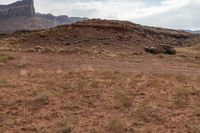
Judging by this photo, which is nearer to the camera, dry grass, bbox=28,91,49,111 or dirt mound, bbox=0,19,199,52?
dry grass, bbox=28,91,49,111

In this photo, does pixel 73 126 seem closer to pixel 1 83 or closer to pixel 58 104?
pixel 58 104

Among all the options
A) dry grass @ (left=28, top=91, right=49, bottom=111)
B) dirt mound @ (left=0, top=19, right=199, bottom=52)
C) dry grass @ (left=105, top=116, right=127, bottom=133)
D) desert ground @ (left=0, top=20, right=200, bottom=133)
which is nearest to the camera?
dry grass @ (left=105, top=116, right=127, bottom=133)

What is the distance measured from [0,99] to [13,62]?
12.6 m

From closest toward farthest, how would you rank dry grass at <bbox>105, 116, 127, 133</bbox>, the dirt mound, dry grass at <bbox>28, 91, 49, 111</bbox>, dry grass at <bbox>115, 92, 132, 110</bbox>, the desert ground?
dry grass at <bbox>105, 116, 127, 133</bbox> → the desert ground → dry grass at <bbox>115, 92, 132, 110</bbox> → dry grass at <bbox>28, 91, 49, 111</bbox> → the dirt mound

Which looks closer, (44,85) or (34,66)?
(44,85)

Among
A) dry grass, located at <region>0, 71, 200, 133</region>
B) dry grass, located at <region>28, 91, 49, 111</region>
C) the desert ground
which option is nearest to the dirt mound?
the desert ground

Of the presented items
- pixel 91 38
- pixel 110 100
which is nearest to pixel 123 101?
pixel 110 100

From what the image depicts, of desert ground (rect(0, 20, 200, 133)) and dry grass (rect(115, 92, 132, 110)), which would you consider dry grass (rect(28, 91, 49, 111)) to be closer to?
desert ground (rect(0, 20, 200, 133))

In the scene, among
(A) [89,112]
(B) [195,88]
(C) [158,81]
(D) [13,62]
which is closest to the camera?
(A) [89,112]

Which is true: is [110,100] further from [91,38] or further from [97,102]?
[91,38]

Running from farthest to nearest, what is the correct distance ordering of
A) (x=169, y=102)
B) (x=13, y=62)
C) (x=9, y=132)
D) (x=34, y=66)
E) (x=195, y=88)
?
(x=13, y=62), (x=34, y=66), (x=195, y=88), (x=169, y=102), (x=9, y=132)

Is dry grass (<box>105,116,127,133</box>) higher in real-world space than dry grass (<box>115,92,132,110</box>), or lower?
lower

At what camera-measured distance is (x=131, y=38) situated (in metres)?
48.8

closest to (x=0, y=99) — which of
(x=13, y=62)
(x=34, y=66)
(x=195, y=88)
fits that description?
(x=195, y=88)
